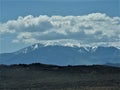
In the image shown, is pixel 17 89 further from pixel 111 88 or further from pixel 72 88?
pixel 111 88

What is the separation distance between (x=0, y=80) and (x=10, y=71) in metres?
14.2

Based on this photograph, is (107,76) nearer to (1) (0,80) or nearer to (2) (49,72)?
(2) (49,72)

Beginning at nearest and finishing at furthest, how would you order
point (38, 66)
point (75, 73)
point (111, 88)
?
point (111, 88) < point (75, 73) < point (38, 66)

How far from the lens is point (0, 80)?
12338cm

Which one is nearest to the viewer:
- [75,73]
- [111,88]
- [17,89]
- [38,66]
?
[111,88]

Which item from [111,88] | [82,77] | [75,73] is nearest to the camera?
[111,88]

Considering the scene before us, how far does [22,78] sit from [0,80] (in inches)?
237

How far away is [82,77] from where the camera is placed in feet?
405

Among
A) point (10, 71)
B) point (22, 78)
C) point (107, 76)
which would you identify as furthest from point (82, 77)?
point (10, 71)

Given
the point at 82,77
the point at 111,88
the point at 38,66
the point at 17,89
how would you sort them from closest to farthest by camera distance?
1. the point at 111,88
2. the point at 17,89
3. the point at 82,77
4. the point at 38,66

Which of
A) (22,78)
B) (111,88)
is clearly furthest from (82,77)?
(111,88)

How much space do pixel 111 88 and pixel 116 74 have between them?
1631 inches

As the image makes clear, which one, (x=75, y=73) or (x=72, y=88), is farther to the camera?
(x=75, y=73)

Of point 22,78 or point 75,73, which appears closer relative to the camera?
point 22,78
